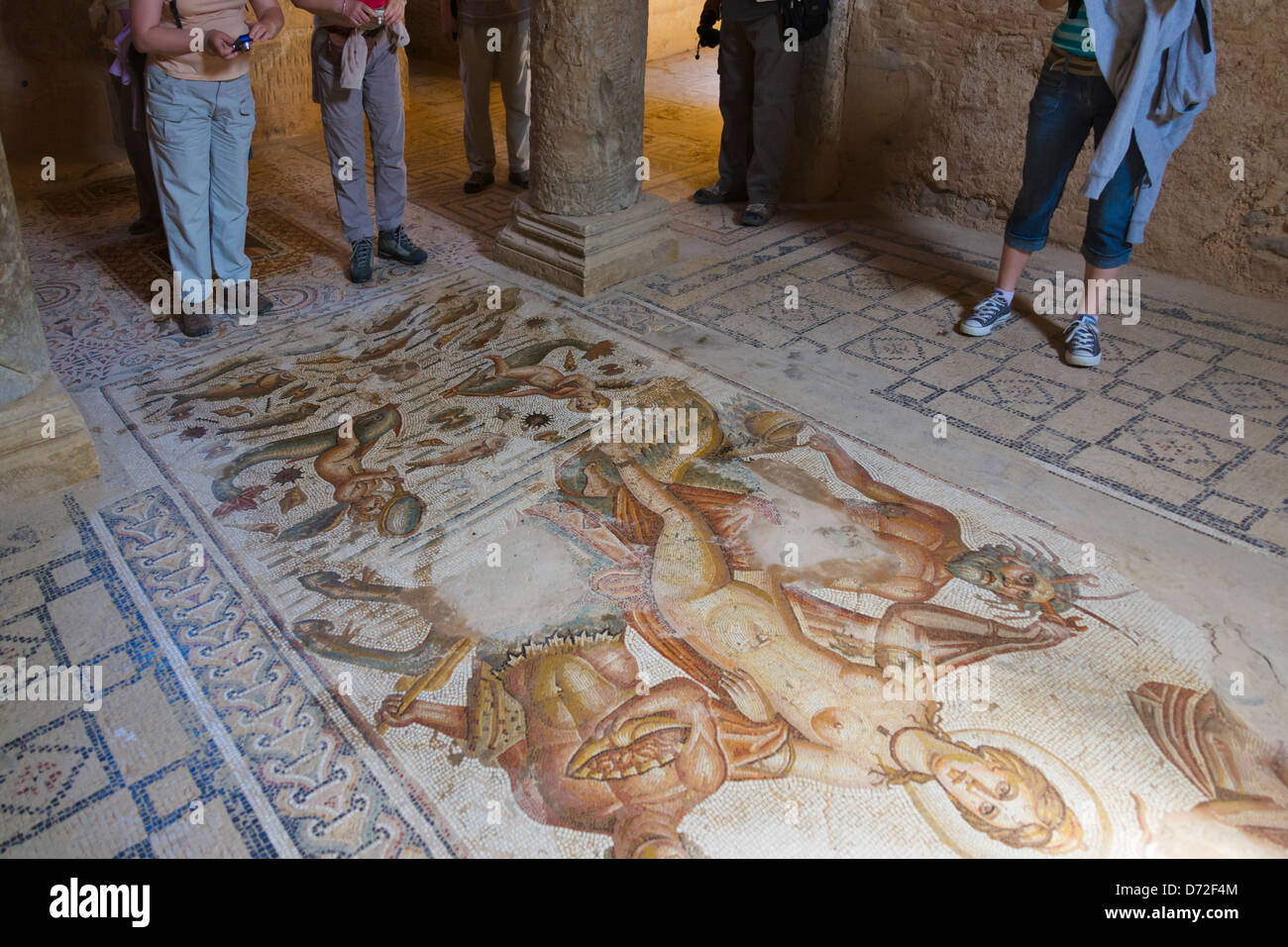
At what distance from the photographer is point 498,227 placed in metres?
4.89

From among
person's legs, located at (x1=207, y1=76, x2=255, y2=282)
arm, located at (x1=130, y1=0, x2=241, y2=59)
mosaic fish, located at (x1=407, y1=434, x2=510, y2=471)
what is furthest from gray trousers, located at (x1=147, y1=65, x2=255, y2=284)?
mosaic fish, located at (x1=407, y1=434, x2=510, y2=471)

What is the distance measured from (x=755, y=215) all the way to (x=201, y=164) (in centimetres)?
260

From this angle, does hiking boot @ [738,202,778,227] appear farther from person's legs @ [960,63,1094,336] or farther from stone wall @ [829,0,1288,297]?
person's legs @ [960,63,1094,336]

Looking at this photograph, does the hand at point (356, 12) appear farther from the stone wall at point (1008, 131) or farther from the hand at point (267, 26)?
the stone wall at point (1008, 131)

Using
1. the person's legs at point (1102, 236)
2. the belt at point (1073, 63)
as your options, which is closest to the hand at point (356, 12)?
the belt at point (1073, 63)

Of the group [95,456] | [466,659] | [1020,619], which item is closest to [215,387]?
[95,456]

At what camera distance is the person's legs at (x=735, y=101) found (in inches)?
188

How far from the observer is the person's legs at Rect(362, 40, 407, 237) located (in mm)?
4000

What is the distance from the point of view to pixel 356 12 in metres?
3.66

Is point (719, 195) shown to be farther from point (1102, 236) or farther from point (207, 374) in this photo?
point (207, 374)

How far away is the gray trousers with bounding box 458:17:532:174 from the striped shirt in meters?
2.56

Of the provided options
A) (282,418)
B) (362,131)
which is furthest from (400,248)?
(282,418)

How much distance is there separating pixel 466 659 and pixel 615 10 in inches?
112
